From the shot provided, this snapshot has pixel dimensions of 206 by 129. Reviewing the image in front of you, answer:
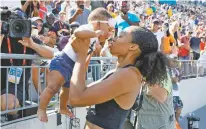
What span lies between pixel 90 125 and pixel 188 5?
27213mm

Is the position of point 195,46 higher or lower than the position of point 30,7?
lower

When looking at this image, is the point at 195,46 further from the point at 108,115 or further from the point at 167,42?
the point at 108,115

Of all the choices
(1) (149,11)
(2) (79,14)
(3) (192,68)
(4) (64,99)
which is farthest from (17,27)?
(1) (149,11)

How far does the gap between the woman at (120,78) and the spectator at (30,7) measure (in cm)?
399

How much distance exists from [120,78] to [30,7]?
4.32 m

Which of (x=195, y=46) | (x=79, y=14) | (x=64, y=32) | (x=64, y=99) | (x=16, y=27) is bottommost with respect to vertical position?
(x=195, y=46)

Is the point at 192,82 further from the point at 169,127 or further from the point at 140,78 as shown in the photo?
the point at 140,78

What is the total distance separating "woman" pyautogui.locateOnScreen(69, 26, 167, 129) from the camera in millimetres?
2215

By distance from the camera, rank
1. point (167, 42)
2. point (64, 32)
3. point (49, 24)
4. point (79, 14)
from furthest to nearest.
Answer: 1. point (167, 42)
2. point (79, 14)
3. point (49, 24)
4. point (64, 32)

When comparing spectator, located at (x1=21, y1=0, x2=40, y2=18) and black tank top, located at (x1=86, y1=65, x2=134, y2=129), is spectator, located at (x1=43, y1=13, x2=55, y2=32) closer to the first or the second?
spectator, located at (x1=21, y1=0, x2=40, y2=18)

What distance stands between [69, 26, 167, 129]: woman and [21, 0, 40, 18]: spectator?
3.99m

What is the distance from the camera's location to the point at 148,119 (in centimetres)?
348

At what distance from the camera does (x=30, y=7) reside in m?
6.21

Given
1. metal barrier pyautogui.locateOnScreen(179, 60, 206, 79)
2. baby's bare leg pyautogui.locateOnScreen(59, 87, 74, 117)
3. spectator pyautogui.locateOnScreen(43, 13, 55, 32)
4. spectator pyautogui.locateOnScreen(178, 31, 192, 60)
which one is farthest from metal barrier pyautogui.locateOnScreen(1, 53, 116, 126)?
spectator pyautogui.locateOnScreen(178, 31, 192, 60)
